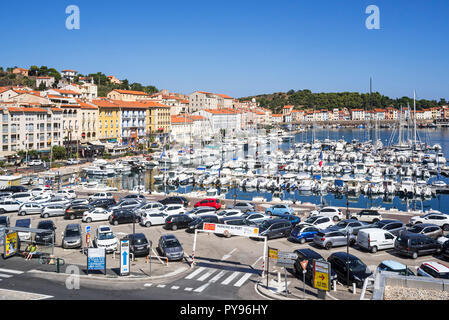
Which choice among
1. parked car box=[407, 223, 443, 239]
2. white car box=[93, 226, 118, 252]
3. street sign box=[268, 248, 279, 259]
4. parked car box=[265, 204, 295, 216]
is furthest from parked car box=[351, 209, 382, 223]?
white car box=[93, 226, 118, 252]

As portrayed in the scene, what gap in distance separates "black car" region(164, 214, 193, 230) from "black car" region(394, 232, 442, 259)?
36.9 feet

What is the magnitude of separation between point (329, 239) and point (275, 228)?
10.1 feet

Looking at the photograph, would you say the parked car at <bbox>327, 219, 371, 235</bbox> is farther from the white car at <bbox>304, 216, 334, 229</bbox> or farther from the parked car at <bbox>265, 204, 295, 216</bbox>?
the parked car at <bbox>265, 204, 295, 216</bbox>

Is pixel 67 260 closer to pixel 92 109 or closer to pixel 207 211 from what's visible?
pixel 207 211

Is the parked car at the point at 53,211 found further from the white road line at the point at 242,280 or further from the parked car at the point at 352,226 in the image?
the parked car at the point at 352,226

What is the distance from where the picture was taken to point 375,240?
18.7 meters

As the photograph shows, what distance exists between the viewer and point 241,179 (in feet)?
175

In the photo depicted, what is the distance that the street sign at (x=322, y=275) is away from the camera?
12.4 m

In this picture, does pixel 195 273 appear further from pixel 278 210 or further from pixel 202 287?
pixel 278 210

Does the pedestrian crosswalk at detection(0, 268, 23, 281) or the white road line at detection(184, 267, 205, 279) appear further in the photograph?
the white road line at detection(184, 267, 205, 279)

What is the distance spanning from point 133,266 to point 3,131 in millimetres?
52525

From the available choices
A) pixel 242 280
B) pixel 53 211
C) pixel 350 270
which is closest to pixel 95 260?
pixel 242 280

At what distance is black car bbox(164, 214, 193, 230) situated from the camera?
23094 millimetres

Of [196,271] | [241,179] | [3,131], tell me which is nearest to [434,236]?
[196,271]
